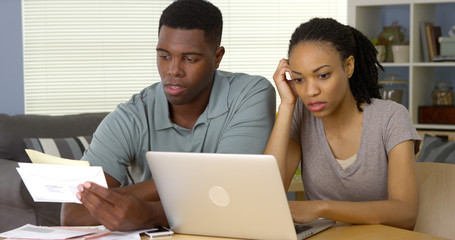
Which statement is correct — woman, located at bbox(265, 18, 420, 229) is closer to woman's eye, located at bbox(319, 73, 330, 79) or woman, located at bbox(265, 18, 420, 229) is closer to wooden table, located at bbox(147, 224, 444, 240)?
woman's eye, located at bbox(319, 73, 330, 79)

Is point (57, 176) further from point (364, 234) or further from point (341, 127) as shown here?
point (341, 127)

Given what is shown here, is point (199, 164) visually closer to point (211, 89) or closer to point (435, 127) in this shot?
point (211, 89)

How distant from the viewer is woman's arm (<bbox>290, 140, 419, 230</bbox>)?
1604mm

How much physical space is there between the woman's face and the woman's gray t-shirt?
13 cm

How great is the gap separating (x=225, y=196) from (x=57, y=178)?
38 cm

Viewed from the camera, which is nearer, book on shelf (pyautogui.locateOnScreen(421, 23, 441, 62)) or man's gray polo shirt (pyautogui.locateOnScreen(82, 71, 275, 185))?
man's gray polo shirt (pyautogui.locateOnScreen(82, 71, 275, 185))

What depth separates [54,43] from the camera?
4605 mm

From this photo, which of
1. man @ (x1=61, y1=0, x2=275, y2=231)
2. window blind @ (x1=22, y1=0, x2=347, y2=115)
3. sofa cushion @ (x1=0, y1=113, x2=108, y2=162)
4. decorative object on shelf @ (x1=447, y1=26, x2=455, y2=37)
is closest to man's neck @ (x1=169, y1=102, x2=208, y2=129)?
man @ (x1=61, y1=0, x2=275, y2=231)

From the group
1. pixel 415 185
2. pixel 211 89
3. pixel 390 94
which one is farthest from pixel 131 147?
pixel 390 94

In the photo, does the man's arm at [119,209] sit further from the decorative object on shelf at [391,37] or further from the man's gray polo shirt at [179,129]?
the decorative object on shelf at [391,37]

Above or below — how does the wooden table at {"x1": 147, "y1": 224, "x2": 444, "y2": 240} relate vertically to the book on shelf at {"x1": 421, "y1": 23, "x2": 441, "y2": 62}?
below

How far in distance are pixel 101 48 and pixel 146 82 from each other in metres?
0.40

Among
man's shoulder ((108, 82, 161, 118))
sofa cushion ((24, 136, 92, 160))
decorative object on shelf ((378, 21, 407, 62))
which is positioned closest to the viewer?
man's shoulder ((108, 82, 161, 118))

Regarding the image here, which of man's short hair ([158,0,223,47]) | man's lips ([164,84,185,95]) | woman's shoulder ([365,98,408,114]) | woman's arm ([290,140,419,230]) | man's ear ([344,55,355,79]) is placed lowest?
woman's arm ([290,140,419,230])
